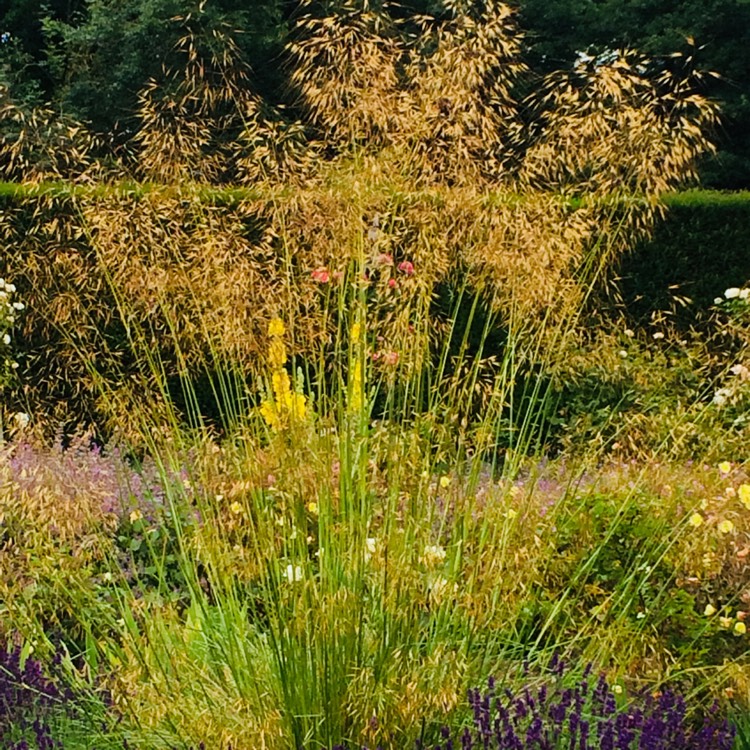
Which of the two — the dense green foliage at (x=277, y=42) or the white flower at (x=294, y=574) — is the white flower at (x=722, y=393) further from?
the dense green foliage at (x=277, y=42)

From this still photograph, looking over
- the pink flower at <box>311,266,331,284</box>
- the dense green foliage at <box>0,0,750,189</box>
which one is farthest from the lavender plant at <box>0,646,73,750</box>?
the dense green foliage at <box>0,0,750,189</box>

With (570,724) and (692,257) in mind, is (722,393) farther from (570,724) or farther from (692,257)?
(692,257)

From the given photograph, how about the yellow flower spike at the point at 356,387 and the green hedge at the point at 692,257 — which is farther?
the green hedge at the point at 692,257

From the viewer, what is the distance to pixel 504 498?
277 centimetres

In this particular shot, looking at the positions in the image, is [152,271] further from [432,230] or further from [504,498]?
[504,498]

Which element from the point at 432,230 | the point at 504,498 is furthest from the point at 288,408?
the point at 432,230

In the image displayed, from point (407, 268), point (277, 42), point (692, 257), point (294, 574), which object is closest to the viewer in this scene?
point (294, 574)

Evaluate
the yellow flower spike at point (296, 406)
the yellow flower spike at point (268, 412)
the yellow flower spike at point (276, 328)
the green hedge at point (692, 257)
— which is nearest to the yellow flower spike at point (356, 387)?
the yellow flower spike at point (296, 406)

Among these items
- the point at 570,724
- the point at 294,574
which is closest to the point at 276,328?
the point at 294,574

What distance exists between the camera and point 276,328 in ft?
10.3

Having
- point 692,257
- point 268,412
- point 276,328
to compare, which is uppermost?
point 276,328

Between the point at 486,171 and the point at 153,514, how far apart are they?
6.83ft

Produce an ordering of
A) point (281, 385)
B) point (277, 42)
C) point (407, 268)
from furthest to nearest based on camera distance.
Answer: point (277, 42)
point (407, 268)
point (281, 385)

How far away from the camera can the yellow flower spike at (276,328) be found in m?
3.12
